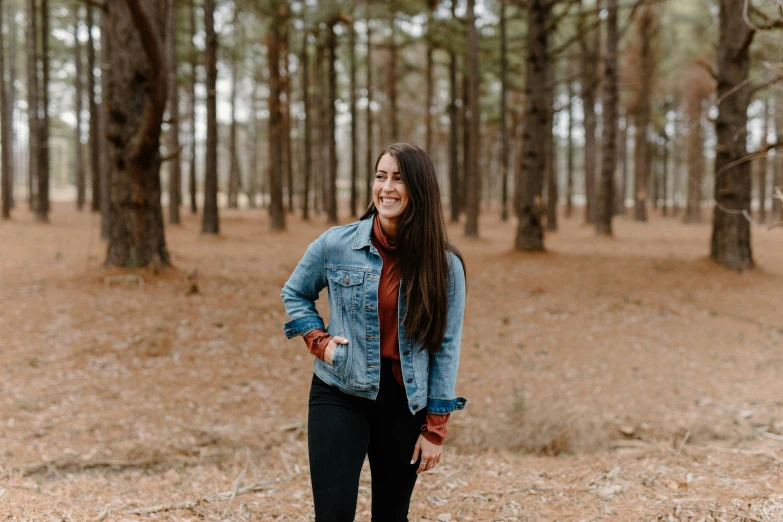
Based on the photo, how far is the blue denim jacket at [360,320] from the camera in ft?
7.55

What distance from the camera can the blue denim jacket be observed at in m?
2.30

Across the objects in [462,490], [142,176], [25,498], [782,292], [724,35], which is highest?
[724,35]

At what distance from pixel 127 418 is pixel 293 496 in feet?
7.14

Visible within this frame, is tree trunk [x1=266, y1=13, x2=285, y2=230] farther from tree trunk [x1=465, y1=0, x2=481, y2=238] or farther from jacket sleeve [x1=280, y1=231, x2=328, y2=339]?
jacket sleeve [x1=280, y1=231, x2=328, y2=339]

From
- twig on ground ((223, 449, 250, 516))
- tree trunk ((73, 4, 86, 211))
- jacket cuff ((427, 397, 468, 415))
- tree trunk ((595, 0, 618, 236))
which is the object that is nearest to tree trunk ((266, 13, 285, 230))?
tree trunk ((73, 4, 86, 211))

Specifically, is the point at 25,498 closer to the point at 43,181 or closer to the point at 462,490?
the point at 462,490

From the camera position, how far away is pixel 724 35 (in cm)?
1046

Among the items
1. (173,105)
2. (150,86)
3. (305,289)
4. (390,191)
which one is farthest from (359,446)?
(173,105)

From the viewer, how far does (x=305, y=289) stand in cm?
244

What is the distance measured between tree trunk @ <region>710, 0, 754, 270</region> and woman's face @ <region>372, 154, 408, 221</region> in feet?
31.9

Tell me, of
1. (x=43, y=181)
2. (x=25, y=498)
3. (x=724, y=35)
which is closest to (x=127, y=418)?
(x=25, y=498)

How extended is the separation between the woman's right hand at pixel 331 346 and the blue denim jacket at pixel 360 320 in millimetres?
19

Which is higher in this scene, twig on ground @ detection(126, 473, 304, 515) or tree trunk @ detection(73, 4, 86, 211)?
tree trunk @ detection(73, 4, 86, 211)

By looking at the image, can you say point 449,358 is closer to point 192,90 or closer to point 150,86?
point 150,86
